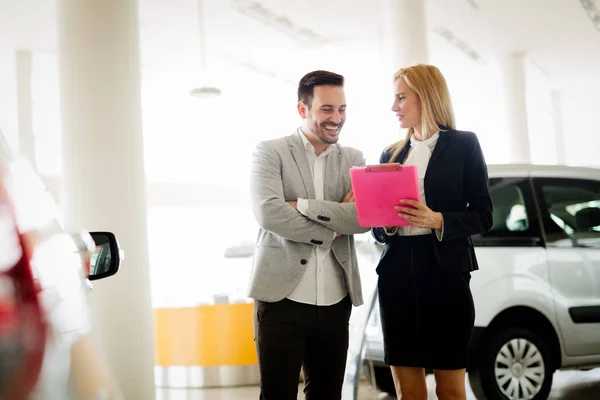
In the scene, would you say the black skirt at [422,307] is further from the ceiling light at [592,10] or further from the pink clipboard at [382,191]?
the ceiling light at [592,10]

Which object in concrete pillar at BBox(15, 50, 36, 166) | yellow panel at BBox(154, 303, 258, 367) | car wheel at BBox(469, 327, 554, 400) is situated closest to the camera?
car wheel at BBox(469, 327, 554, 400)

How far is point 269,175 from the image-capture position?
242 centimetres

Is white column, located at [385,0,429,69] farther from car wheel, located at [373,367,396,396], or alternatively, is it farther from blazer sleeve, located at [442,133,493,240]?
blazer sleeve, located at [442,133,493,240]

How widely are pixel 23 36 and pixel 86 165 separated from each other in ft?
17.3

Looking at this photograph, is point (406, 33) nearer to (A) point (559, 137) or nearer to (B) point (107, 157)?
(B) point (107, 157)

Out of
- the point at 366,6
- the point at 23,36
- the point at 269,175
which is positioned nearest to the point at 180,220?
the point at 23,36

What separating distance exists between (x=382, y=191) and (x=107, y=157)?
2376 mm

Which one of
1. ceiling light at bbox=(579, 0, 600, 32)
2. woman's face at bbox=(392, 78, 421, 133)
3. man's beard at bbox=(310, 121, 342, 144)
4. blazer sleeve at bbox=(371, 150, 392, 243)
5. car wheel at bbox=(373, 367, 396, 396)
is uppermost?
ceiling light at bbox=(579, 0, 600, 32)

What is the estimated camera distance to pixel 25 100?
9.84m

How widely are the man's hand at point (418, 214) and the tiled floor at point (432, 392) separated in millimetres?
2432

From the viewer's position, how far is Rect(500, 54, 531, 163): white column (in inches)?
420

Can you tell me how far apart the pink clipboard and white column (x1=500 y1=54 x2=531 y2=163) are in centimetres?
889

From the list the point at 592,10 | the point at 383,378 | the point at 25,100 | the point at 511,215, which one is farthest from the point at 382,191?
the point at 25,100

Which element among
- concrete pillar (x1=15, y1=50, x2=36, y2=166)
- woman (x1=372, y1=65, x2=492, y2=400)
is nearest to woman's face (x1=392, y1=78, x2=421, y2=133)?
woman (x1=372, y1=65, x2=492, y2=400)
